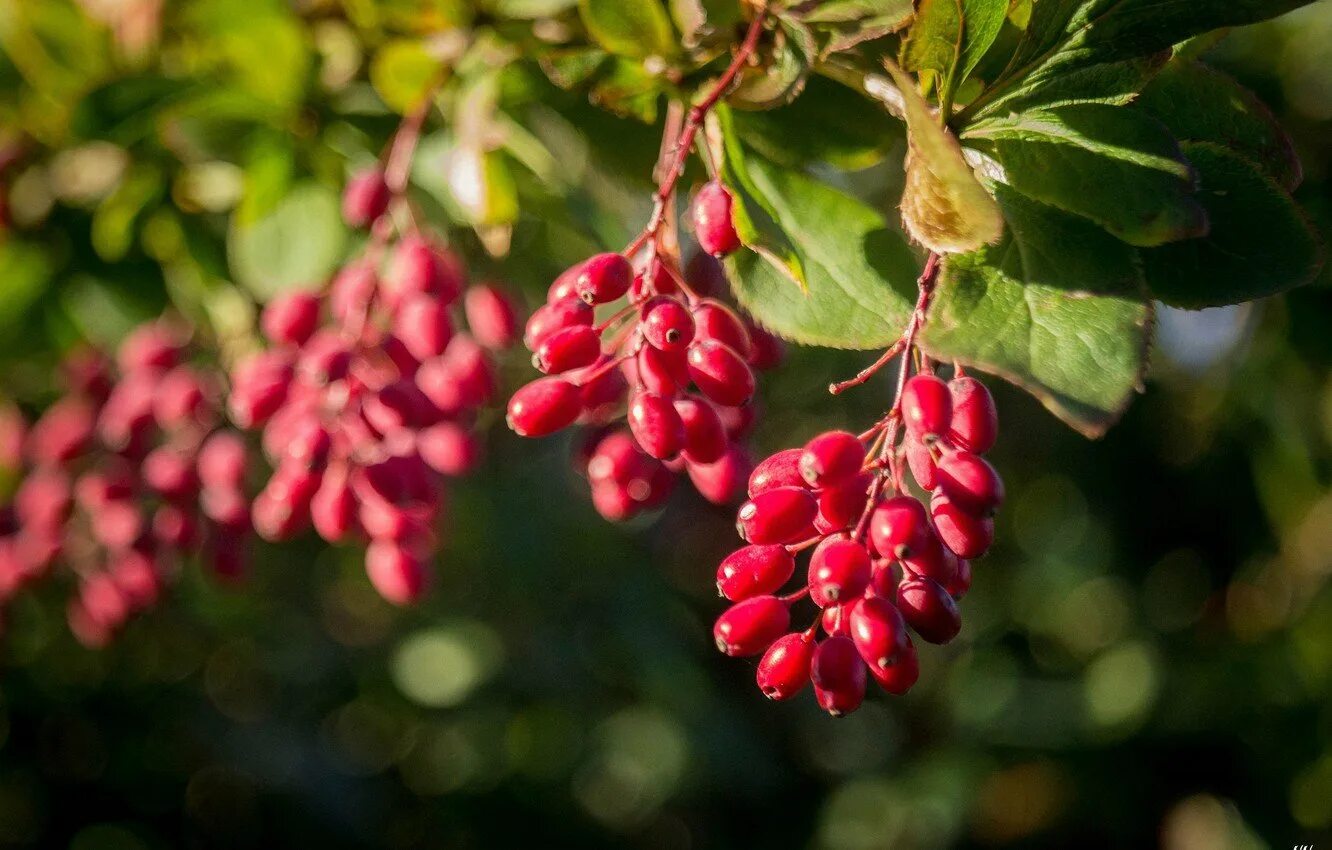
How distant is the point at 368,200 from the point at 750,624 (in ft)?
1.89

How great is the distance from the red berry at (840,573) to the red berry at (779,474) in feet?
0.17

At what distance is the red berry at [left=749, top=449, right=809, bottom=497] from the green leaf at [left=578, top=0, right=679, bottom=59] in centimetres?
36

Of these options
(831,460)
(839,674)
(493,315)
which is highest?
(831,460)

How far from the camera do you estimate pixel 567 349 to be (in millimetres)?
762

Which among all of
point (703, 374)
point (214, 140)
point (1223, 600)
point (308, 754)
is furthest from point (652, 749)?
point (703, 374)

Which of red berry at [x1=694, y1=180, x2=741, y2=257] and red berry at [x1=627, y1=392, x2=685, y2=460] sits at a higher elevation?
red berry at [x1=694, y1=180, x2=741, y2=257]

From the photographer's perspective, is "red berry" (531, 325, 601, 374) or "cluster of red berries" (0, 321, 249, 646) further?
"cluster of red berries" (0, 321, 249, 646)

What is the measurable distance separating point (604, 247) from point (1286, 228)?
0.57 metres

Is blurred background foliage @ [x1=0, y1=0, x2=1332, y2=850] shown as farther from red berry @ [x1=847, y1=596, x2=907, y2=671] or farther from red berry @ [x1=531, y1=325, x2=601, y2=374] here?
red berry @ [x1=847, y1=596, x2=907, y2=671]

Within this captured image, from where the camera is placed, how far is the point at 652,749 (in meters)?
2.72

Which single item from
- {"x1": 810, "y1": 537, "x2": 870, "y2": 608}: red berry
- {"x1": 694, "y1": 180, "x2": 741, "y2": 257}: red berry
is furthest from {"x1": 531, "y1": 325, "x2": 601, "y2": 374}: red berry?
{"x1": 810, "y1": 537, "x2": 870, "y2": 608}: red berry

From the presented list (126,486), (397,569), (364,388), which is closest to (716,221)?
(364,388)

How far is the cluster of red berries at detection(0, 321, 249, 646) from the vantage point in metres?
1.23

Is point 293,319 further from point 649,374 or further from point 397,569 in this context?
point 649,374
